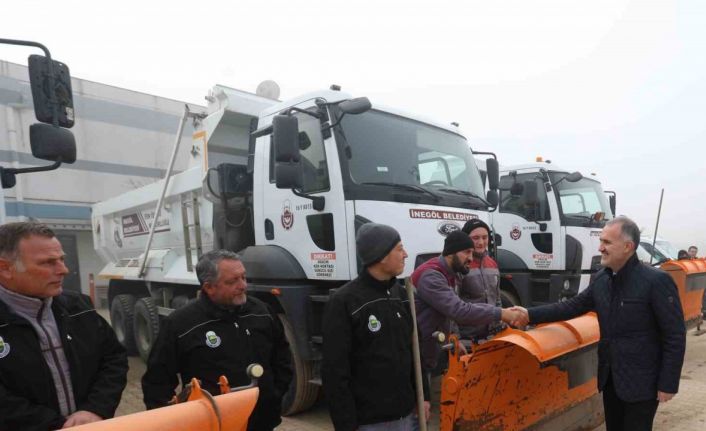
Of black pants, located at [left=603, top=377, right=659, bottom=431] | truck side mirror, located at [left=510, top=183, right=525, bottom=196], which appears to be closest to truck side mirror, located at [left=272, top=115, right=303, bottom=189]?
black pants, located at [left=603, top=377, right=659, bottom=431]

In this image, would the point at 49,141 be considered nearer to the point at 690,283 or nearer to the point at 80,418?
the point at 80,418

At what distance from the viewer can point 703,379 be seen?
5219 mm

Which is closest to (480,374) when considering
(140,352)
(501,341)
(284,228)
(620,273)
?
(501,341)

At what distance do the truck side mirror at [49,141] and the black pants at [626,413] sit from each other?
334 cm

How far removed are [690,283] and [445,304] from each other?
4800 millimetres

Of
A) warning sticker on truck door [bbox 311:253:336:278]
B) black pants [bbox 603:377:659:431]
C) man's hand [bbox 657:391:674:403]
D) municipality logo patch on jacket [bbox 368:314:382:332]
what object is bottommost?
black pants [bbox 603:377:659:431]

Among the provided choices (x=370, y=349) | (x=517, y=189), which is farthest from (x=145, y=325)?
(x=517, y=189)

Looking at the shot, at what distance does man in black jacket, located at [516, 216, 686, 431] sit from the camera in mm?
2299

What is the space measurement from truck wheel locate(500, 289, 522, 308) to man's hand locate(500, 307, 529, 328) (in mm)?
3139

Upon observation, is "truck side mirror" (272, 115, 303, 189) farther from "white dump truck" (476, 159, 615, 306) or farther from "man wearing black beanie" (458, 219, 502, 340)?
"white dump truck" (476, 159, 615, 306)

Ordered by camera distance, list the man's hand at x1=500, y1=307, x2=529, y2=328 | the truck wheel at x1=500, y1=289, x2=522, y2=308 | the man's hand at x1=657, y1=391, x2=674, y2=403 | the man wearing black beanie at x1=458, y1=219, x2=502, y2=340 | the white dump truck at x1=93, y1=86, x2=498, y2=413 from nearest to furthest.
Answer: the man's hand at x1=657, y1=391, x2=674, y2=403
the man's hand at x1=500, y1=307, x2=529, y2=328
the man wearing black beanie at x1=458, y1=219, x2=502, y2=340
the white dump truck at x1=93, y1=86, x2=498, y2=413
the truck wheel at x1=500, y1=289, x2=522, y2=308

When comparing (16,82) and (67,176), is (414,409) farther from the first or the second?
(67,176)

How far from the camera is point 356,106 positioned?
11.3 feet

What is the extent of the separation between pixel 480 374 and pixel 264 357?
136cm
